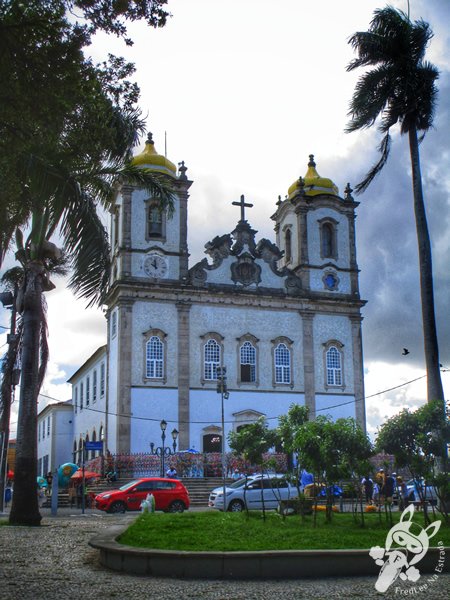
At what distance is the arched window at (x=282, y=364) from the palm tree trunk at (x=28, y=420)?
2378cm

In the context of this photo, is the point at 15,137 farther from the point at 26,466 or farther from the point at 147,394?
the point at 147,394

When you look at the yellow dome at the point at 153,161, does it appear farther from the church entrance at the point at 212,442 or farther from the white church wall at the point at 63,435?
the white church wall at the point at 63,435

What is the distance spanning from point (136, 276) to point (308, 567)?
30660 millimetres

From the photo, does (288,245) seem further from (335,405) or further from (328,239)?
(335,405)

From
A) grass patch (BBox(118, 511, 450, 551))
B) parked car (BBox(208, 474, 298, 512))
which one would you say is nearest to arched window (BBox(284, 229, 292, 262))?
parked car (BBox(208, 474, 298, 512))

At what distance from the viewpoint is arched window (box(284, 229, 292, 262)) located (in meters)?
46.5

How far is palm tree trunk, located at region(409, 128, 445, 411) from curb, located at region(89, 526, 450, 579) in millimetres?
7612

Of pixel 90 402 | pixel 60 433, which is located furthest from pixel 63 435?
pixel 90 402

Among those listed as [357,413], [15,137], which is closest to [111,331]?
[357,413]

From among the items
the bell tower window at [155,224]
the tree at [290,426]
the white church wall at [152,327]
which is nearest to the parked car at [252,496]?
the tree at [290,426]

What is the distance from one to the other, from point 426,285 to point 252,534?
923 cm

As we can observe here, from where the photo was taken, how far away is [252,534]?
12.8 metres

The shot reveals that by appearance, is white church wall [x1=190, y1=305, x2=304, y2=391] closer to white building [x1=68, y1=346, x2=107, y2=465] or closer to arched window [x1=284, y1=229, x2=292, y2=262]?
arched window [x1=284, y1=229, x2=292, y2=262]

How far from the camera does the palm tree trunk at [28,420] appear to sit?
1842 centimetres
